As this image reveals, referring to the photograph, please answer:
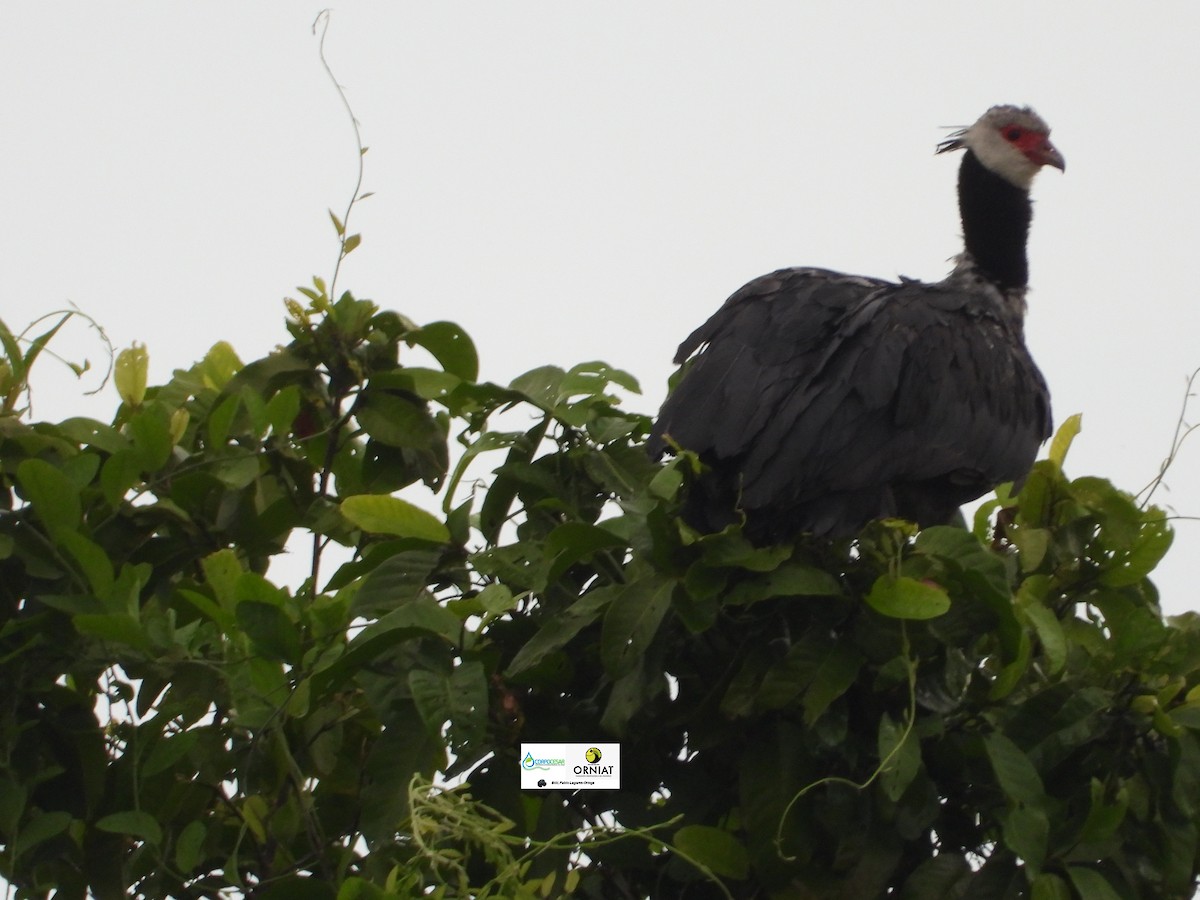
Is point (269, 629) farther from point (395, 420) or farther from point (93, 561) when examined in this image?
point (395, 420)

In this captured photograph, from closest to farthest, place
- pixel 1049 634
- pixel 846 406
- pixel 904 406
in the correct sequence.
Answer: pixel 1049 634
pixel 846 406
pixel 904 406

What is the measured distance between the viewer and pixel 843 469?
119 inches

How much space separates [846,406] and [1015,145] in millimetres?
1872

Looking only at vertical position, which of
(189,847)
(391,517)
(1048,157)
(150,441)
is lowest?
(189,847)

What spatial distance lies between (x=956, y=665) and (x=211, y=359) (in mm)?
1705

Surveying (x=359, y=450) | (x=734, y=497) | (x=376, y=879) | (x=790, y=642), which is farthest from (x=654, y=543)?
(x=359, y=450)

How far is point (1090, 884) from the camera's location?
2.38 meters

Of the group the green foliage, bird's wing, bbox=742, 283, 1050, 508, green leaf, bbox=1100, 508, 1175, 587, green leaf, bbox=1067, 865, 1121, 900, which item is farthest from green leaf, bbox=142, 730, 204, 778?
green leaf, bbox=1100, 508, 1175, 587

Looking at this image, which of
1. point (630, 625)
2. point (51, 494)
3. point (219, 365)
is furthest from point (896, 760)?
point (219, 365)

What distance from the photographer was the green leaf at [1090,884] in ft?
7.79

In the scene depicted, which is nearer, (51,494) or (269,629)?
(269,629)

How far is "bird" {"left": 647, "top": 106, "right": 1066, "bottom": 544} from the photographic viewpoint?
2.93 m

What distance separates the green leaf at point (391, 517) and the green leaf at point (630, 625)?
398mm

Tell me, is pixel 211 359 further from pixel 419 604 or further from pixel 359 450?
pixel 419 604
